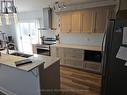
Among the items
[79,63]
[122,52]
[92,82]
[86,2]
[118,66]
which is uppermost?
[86,2]

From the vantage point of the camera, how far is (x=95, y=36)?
12.9ft

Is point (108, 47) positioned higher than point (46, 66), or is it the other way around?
point (108, 47)

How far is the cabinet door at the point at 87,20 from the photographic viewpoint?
361 cm

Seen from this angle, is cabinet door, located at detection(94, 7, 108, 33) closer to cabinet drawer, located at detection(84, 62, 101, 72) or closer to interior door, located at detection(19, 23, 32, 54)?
cabinet drawer, located at detection(84, 62, 101, 72)

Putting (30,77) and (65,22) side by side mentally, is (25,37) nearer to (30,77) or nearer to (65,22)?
(65,22)

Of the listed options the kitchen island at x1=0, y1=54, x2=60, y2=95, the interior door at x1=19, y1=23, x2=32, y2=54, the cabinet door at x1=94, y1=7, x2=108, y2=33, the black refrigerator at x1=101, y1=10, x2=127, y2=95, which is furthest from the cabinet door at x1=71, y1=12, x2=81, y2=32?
the interior door at x1=19, y1=23, x2=32, y2=54

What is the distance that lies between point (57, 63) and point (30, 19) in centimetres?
428

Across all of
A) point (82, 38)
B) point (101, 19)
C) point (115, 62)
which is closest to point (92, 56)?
point (82, 38)

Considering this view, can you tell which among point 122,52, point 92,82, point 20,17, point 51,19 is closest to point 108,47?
point 122,52

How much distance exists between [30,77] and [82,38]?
2758 mm

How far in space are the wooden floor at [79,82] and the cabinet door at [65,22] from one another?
1609 millimetres

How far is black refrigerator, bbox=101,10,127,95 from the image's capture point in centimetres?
148

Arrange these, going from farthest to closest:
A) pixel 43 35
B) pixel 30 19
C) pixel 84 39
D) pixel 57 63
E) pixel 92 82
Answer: pixel 30 19 < pixel 43 35 < pixel 84 39 < pixel 92 82 < pixel 57 63

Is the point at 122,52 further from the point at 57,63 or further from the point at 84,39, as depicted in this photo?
the point at 84,39
